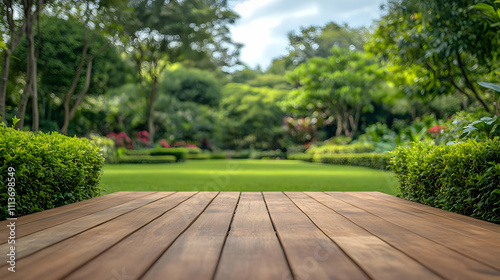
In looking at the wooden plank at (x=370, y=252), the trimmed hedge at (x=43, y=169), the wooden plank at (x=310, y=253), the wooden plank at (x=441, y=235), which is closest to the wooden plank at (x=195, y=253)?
the wooden plank at (x=310, y=253)

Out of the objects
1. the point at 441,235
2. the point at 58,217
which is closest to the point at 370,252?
the point at 441,235

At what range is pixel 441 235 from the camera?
66.0 inches

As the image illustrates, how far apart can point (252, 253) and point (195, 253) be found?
209 millimetres

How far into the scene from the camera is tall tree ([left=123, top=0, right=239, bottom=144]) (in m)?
15.0

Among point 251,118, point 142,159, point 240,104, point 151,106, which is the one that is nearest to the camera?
point 142,159

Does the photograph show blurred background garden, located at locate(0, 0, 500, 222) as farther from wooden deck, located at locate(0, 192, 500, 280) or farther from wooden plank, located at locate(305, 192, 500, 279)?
wooden plank, located at locate(305, 192, 500, 279)

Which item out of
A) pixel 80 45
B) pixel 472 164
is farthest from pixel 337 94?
pixel 472 164

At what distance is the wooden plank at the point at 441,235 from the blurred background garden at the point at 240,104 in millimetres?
430

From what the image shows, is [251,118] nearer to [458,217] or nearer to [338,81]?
[338,81]

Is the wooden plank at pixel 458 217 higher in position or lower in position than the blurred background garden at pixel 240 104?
lower

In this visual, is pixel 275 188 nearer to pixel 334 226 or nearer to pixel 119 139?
pixel 334 226

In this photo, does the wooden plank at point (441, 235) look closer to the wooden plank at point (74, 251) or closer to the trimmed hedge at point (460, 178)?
the trimmed hedge at point (460, 178)

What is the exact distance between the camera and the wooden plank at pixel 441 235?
4.34 feet

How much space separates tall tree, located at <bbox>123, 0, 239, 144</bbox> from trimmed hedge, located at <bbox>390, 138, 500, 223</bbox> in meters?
13.6
